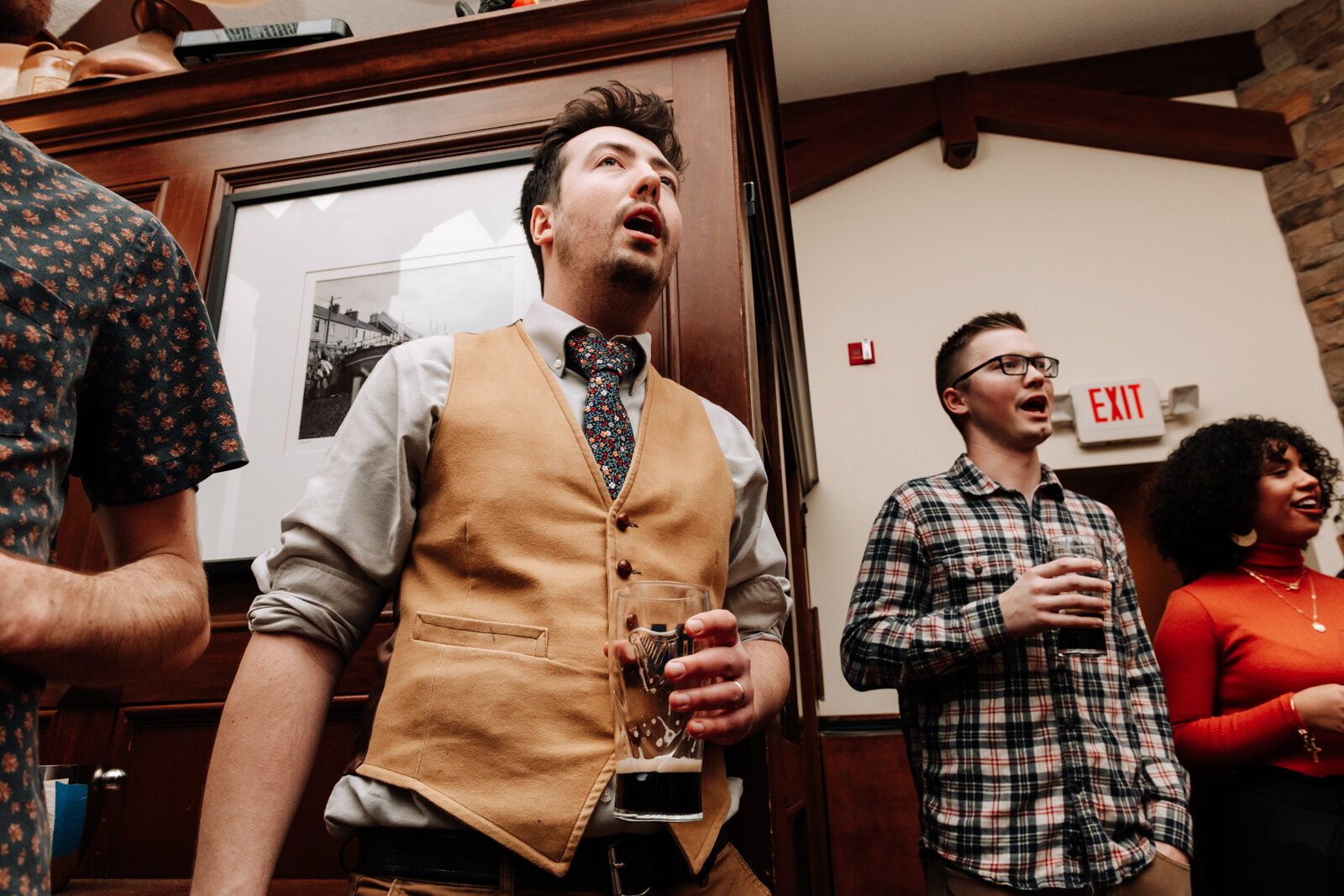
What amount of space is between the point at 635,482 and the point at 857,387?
13.1ft

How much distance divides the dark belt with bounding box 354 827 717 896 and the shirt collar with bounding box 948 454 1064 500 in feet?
3.60

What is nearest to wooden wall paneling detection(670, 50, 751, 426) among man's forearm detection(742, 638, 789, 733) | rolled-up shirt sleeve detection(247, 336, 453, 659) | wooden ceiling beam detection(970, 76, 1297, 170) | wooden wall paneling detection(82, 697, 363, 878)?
man's forearm detection(742, 638, 789, 733)

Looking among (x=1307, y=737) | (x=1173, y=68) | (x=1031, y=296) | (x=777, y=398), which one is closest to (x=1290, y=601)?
(x=1307, y=737)

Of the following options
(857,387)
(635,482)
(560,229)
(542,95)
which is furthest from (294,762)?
(857,387)

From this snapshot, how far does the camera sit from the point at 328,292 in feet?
5.13

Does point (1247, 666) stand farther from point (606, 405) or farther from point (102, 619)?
point (102, 619)

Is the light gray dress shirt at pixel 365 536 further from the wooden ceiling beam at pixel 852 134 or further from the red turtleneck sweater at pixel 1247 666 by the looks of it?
the wooden ceiling beam at pixel 852 134

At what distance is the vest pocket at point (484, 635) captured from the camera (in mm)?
863

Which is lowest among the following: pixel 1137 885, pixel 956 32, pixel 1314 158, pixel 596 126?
pixel 1137 885

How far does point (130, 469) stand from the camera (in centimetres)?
73

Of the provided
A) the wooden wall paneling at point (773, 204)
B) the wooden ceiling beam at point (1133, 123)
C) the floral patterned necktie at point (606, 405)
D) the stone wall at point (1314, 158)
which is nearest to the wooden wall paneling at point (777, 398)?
the wooden wall paneling at point (773, 204)

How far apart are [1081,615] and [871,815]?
103 inches

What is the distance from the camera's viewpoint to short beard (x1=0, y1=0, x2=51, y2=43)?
0.86 m

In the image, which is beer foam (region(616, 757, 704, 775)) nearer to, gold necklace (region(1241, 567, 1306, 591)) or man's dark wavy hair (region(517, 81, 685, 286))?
man's dark wavy hair (region(517, 81, 685, 286))
